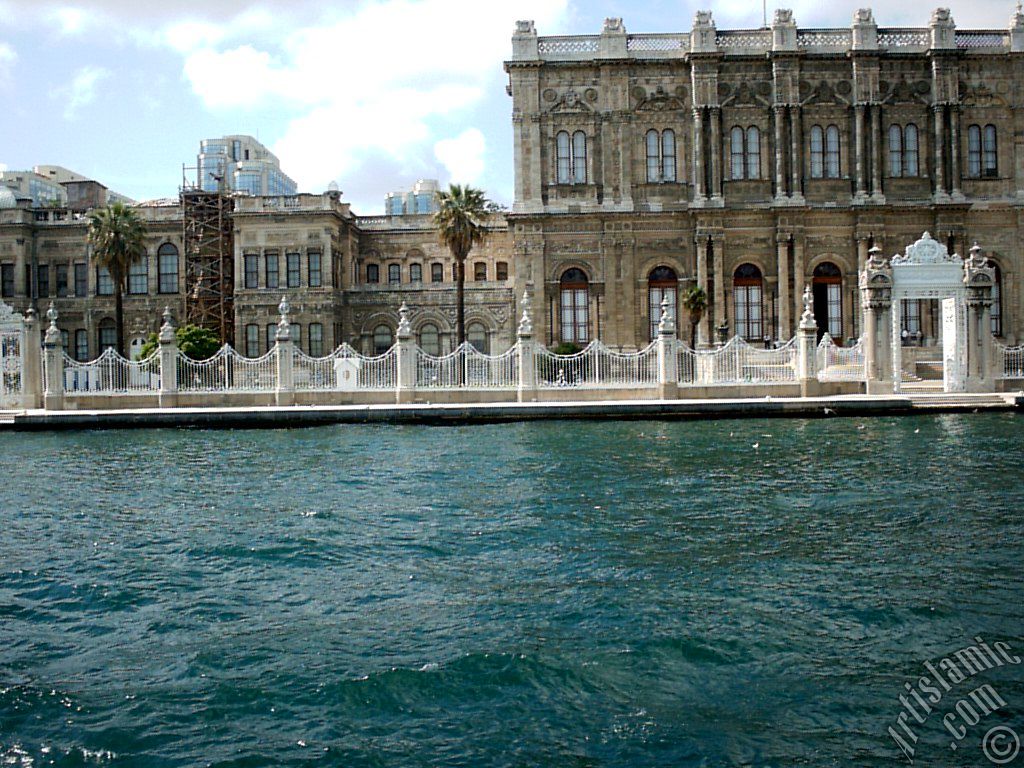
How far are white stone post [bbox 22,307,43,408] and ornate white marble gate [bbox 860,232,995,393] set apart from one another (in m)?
21.6

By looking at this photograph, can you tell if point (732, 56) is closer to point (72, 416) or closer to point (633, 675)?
point (72, 416)

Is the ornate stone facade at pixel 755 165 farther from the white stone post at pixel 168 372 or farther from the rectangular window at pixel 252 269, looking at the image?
the white stone post at pixel 168 372

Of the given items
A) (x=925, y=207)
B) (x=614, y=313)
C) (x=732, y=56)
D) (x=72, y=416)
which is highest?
(x=732, y=56)

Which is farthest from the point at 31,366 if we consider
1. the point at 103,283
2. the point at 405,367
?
the point at 103,283

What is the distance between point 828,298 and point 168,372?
78.7 feet

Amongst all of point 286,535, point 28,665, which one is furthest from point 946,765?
point 286,535

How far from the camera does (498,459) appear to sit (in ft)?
58.6

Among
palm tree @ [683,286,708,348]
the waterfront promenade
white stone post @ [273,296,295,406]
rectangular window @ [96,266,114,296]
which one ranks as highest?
rectangular window @ [96,266,114,296]

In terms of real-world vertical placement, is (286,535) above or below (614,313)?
below

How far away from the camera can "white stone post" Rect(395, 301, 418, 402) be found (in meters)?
26.1

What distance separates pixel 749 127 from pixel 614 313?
8.56m

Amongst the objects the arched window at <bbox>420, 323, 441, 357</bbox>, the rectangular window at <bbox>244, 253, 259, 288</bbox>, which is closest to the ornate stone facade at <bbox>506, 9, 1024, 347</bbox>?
the arched window at <bbox>420, 323, 441, 357</bbox>

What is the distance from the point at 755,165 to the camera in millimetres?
38531

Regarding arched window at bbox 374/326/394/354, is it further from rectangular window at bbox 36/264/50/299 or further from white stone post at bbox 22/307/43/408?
white stone post at bbox 22/307/43/408
